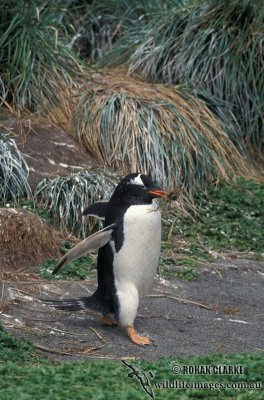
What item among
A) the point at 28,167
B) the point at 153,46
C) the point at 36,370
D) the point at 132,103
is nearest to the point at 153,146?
the point at 132,103

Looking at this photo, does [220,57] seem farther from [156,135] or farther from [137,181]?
[137,181]

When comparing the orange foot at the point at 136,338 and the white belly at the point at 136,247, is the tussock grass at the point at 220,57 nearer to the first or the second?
the white belly at the point at 136,247

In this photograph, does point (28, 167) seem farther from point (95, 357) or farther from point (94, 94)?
point (95, 357)

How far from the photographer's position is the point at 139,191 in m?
7.12

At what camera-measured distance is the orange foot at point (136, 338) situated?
683cm

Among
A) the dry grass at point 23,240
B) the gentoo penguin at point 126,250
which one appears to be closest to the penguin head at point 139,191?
the gentoo penguin at point 126,250

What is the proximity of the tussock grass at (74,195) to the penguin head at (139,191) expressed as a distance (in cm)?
200

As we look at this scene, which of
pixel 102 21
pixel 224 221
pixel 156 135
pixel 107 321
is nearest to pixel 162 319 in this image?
pixel 107 321

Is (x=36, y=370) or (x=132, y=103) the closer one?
(x=36, y=370)

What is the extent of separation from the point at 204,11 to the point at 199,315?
5.10 metres

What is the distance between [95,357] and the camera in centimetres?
646

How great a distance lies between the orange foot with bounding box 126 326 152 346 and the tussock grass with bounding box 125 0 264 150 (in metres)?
4.96

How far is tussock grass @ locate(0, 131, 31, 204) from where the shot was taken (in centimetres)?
933

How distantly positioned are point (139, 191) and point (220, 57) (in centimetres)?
466
